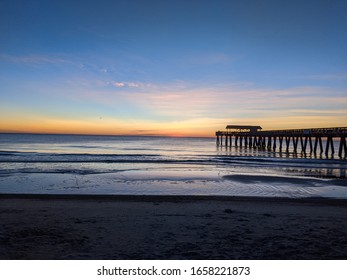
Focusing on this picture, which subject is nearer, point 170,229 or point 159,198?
point 170,229

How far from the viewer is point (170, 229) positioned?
7340mm

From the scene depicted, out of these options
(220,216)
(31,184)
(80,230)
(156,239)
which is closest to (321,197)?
(220,216)

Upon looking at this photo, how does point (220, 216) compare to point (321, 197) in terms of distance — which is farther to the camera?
point (321, 197)

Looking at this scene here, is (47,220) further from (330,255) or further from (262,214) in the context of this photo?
(330,255)

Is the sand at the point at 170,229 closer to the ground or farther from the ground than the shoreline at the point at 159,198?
farther from the ground

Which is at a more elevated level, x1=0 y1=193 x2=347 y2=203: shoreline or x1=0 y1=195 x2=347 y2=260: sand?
x1=0 y1=195 x2=347 y2=260: sand

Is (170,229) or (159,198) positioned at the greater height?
(170,229)

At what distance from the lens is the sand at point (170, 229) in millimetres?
5680

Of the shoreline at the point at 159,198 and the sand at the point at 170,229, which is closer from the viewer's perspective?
the sand at the point at 170,229

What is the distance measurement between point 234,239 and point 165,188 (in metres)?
8.97

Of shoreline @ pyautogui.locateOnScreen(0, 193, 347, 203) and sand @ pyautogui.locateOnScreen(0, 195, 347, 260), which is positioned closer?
sand @ pyautogui.locateOnScreen(0, 195, 347, 260)

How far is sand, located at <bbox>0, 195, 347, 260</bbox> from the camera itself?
224 inches

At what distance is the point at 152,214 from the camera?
29.9ft
